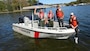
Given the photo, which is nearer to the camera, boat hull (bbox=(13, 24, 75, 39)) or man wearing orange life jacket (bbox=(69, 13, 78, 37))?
man wearing orange life jacket (bbox=(69, 13, 78, 37))

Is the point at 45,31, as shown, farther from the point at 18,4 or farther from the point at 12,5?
the point at 18,4

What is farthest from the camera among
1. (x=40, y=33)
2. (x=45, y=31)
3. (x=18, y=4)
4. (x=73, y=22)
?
(x=18, y=4)

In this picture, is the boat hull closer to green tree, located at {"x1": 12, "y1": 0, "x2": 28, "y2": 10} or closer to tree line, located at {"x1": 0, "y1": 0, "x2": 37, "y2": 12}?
tree line, located at {"x1": 0, "y1": 0, "x2": 37, "y2": 12}

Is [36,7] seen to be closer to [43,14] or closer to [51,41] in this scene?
[43,14]

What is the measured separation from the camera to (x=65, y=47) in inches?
578

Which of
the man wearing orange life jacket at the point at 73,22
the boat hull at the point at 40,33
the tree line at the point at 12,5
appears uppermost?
the tree line at the point at 12,5

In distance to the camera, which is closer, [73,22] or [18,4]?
[73,22]

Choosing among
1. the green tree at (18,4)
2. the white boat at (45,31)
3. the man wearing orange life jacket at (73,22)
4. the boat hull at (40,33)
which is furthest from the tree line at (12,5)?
the man wearing orange life jacket at (73,22)

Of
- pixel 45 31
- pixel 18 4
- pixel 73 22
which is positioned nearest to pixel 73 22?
pixel 73 22

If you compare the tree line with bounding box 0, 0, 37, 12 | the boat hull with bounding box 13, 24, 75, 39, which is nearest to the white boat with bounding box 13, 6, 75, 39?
the boat hull with bounding box 13, 24, 75, 39

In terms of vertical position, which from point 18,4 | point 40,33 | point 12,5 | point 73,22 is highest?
point 18,4

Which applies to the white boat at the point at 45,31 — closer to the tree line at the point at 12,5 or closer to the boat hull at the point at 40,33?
the boat hull at the point at 40,33

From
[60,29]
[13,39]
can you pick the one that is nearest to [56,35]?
[60,29]

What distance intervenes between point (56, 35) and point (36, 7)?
3738mm
